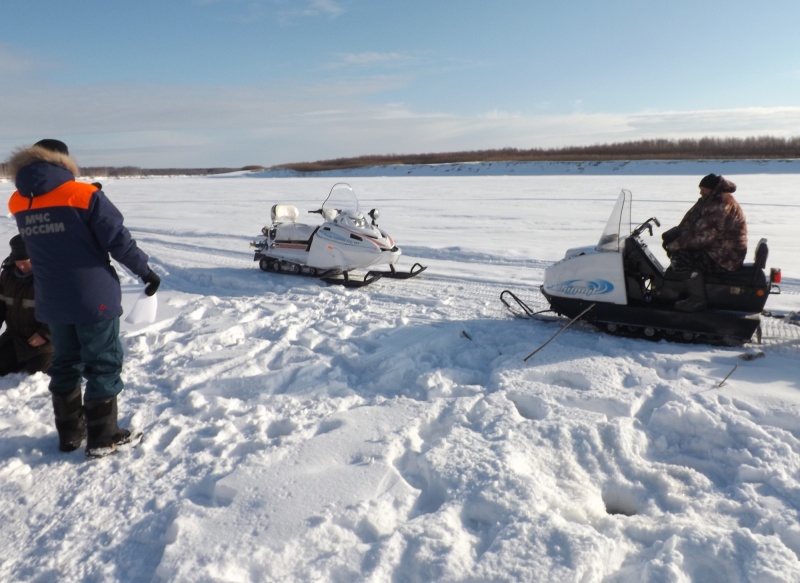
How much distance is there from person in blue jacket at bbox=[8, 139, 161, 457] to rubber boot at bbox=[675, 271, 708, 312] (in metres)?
3.97

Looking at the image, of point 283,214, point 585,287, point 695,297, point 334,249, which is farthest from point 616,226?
point 283,214

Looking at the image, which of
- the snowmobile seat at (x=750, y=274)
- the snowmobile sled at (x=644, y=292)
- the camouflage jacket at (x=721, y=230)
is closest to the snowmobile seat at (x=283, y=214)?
the snowmobile sled at (x=644, y=292)

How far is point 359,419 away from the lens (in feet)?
10.8

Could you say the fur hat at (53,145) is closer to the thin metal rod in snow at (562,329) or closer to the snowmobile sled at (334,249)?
the thin metal rod in snow at (562,329)

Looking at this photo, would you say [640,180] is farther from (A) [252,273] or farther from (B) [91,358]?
(B) [91,358]

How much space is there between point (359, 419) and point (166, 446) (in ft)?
3.50

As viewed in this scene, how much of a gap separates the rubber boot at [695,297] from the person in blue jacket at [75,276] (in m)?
3.97

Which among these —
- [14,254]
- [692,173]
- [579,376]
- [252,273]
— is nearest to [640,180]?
[692,173]

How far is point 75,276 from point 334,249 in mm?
4308

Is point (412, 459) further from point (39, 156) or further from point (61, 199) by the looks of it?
point (39, 156)

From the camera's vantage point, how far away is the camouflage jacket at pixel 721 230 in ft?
14.6

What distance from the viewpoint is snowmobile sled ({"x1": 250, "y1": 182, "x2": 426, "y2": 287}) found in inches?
270

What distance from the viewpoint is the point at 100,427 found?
291 centimetres

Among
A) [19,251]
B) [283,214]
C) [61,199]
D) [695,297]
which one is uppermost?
[61,199]
